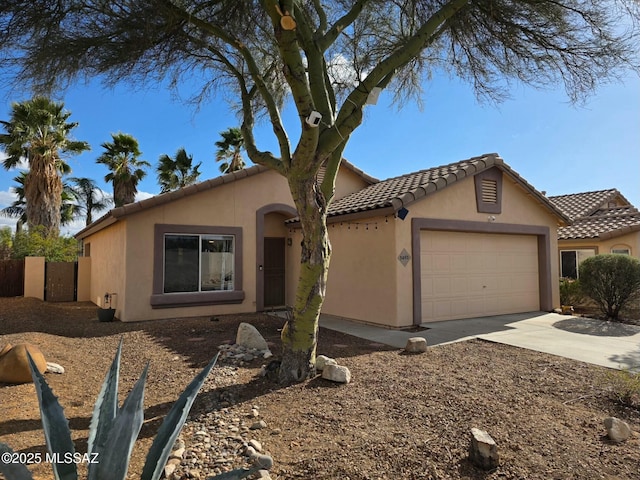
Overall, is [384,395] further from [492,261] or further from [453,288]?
[492,261]

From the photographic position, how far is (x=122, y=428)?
7.22 ft

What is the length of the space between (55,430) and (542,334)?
9.30 metres

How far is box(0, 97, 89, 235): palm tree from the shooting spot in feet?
61.9

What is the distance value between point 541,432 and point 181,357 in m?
5.48

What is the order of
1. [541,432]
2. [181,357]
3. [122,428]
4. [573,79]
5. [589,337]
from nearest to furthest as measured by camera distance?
[122,428] < [541,432] < [181,357] < [573,79] < [589,337]

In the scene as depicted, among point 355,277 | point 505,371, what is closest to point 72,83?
point 355,277

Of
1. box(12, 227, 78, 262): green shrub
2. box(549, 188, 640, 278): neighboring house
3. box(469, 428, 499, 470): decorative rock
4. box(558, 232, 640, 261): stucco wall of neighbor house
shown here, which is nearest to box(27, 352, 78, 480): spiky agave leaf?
box(469, 428, 499, 470): decorative rock

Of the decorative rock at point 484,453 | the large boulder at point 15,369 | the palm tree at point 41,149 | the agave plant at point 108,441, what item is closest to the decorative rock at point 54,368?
the large boulder at point 15,369

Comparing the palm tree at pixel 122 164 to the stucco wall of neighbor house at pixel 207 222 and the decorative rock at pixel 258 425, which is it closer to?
the stucco wall of neighbor house at pixel 207 222

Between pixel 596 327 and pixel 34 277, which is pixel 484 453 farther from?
pixel 34 277

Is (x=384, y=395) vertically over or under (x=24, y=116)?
under

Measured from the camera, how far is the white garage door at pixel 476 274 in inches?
413

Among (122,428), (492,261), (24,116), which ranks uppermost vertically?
(24,116)

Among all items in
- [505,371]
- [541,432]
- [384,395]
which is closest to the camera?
[541,432]
